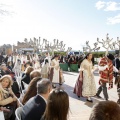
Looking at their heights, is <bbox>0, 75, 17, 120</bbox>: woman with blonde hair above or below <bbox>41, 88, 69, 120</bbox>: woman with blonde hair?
below

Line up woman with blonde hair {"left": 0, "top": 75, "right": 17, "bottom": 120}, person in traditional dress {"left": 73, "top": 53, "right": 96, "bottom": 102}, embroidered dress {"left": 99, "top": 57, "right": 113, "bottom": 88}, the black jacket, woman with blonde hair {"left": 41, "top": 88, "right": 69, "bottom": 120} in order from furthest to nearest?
1. person in traditional dress {"left": 73, "top": 53, "right": 96, "bottom": 102}
2. embroidered dress {"left": 99, "top": 57, "right": 113, "bottom": 88}
3. woman with blonde hair {"left": 0, "top": 75, "right": 17, "bottom": 120}
4. the black jacket
5. woman with blonde hair {"left": 41, "top": 88, "right": 69, "bottom": 120}

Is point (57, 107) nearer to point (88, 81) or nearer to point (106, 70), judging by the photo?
point (106, 70)

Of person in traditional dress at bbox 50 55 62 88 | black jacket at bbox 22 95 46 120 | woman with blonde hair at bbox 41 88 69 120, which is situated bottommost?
person in traditional dress at bbox 50 55 62 88

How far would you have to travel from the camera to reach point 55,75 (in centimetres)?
1127

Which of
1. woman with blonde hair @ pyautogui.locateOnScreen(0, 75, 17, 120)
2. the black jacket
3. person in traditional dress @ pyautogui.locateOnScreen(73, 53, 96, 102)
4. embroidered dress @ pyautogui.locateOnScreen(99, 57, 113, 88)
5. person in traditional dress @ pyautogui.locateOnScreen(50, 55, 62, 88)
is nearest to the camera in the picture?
the black jacket

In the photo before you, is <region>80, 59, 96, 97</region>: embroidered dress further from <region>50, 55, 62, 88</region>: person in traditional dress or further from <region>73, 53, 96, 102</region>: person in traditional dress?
<region>50, 55, 62, 88</region>: person in traditional dress

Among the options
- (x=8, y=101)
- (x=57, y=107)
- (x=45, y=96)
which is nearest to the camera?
(x=57, y=107)

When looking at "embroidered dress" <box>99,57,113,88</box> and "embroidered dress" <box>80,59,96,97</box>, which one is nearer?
"embroidered dress" <box>99,57,113,88</box>

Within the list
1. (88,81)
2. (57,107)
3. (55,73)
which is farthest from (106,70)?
(57,107)

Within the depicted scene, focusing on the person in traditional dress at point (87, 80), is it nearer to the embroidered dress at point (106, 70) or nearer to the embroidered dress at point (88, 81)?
the embroidered dress at point (88, 81)

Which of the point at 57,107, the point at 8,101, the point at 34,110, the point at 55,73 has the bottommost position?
the point at 55,73

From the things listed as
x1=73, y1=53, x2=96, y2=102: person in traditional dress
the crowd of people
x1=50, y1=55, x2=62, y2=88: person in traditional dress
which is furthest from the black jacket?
x1=50, y1=55, x2=62, y2=88: person in traditional dress

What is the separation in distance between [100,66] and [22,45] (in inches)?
3744

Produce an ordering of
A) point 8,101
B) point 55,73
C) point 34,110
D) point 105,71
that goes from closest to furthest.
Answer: point 34,110, point 8,101, point 105,71, point 55,73
